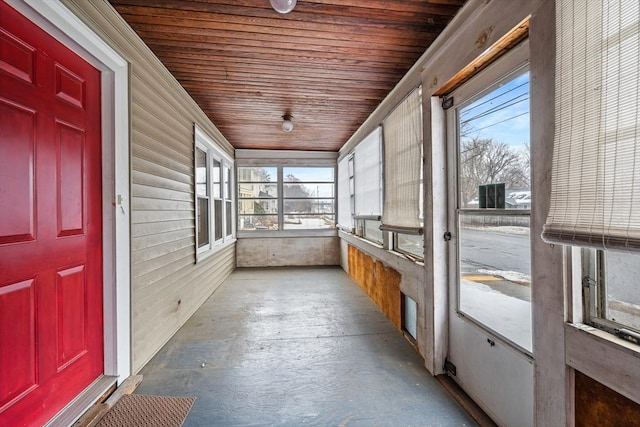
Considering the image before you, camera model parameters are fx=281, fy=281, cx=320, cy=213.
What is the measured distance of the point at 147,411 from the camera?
1921mm

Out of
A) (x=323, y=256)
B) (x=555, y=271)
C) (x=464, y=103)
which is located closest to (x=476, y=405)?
(x=555, y=271)

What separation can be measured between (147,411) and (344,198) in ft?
15.9

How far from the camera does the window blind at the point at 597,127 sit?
0.99 m

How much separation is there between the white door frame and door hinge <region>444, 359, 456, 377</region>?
2558mm

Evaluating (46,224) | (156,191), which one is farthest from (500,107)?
(156,191)

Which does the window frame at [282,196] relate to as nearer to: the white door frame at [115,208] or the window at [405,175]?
the window at [405,175]

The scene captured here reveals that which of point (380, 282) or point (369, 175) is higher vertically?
point (369, 175)

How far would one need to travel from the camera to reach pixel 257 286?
203 inches

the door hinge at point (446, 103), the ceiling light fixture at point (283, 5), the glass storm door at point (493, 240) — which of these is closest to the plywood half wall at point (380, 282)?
the glass storm door at point (493, 240)

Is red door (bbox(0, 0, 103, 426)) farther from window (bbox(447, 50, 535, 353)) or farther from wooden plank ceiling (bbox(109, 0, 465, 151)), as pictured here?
window (bbox(447, 50, 535, 353))

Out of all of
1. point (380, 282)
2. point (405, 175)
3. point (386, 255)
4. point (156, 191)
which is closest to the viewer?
point (156, 191)

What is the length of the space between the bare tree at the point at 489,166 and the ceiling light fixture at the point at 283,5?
61.8 inches

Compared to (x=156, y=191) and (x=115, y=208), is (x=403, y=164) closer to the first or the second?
(x=156, y=191)

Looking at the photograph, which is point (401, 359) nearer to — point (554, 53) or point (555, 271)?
point (555, 271)
